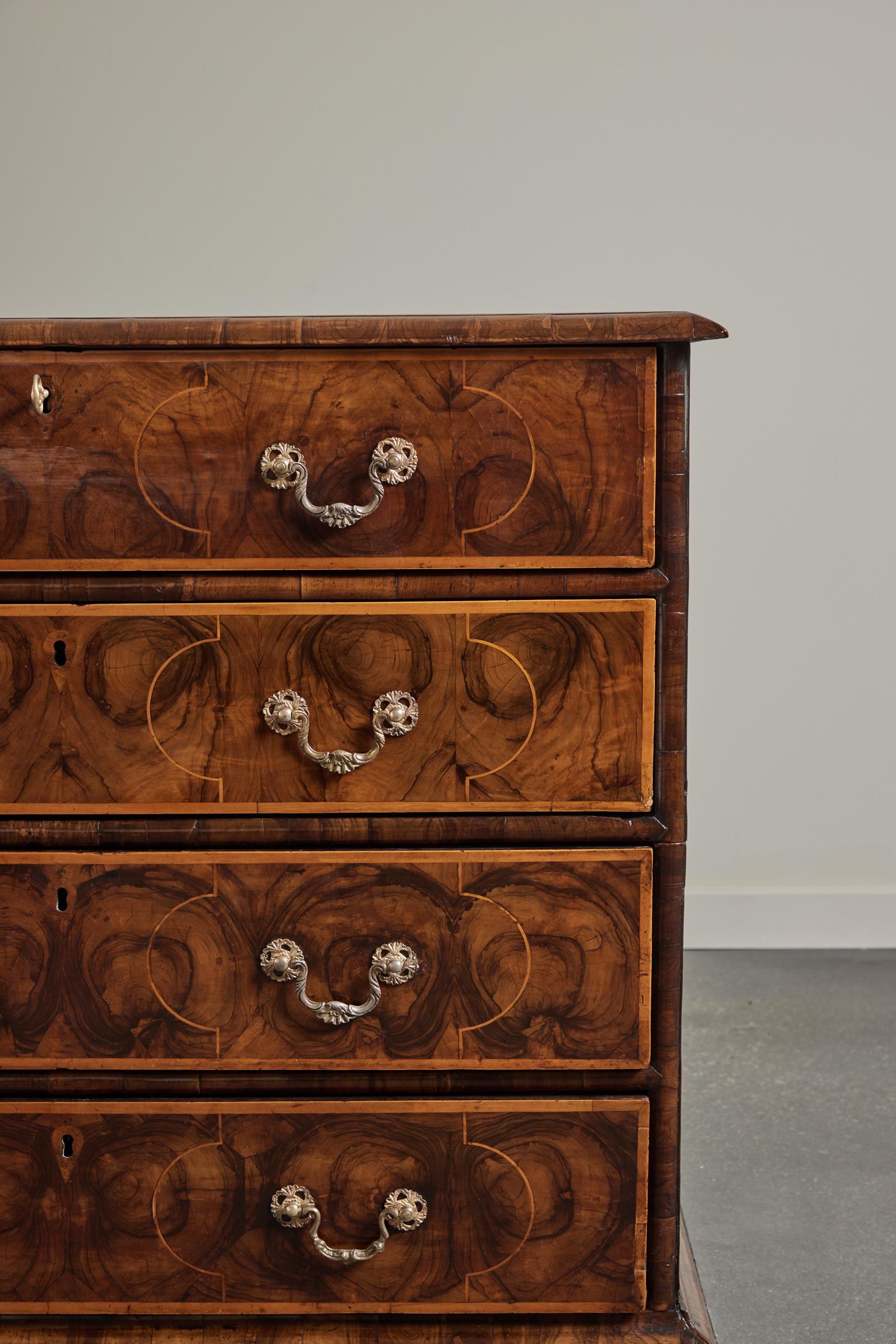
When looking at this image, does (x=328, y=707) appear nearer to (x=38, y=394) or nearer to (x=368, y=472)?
(x=368, y=472)

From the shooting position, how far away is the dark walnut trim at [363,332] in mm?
895

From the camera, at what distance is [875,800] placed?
226 centimetres

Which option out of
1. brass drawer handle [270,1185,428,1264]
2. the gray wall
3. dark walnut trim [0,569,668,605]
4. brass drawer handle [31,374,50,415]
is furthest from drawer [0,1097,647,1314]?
the gray wall

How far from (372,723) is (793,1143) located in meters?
1.02

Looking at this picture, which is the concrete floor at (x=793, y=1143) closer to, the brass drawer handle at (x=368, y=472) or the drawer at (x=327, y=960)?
the drawer at (x=327, y=960)

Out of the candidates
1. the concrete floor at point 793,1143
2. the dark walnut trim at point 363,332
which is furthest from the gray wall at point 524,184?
the dark walnut trim at point 363,332

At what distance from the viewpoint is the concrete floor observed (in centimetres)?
122

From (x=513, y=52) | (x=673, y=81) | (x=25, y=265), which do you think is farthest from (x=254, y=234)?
(x=673, y=81)

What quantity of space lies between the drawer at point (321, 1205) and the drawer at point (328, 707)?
0.28 metres

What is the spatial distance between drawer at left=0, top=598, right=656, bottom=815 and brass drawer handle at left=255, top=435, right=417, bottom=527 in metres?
0.08

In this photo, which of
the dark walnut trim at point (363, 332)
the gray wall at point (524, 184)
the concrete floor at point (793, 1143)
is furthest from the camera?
the gray wall at point (524, 184)

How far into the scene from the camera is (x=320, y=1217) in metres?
0.98

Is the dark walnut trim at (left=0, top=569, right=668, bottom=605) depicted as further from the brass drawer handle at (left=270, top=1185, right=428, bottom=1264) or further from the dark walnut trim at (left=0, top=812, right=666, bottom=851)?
the brass drawer handle at (left=270, top=1185, right=428, bottom=1264)

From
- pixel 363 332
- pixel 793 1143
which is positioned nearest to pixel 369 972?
pixel 363 332
